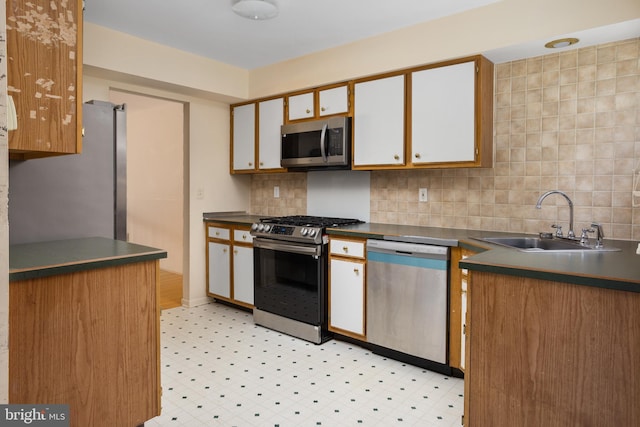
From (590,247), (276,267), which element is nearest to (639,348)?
(590,247)

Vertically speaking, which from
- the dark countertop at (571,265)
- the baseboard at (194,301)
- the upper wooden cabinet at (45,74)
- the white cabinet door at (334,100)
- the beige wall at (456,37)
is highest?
the beige wall at (456,37)

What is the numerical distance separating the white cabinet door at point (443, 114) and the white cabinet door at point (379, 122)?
12 cm

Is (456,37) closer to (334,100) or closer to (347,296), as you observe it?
(334,100)

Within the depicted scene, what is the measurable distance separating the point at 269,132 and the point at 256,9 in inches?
56.4

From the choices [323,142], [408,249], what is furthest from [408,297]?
[323,142]

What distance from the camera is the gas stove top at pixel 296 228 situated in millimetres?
3154

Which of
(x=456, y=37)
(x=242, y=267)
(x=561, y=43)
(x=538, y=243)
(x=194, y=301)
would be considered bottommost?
(x=194, y=301)

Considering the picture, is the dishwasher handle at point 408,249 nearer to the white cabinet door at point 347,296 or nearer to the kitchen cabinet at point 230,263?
the white cabinet door at point 347,296

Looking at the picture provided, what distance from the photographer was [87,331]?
5.44 feet

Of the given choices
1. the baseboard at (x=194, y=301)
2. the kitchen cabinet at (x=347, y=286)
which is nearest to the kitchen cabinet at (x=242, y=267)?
the baseboard at (x=194, y=301)

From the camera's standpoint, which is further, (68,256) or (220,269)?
(220,269)

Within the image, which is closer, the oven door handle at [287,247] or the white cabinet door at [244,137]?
the oven door handle at [287,247]

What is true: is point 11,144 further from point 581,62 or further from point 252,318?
point 581,62

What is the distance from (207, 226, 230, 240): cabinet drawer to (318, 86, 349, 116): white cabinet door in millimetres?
1490
